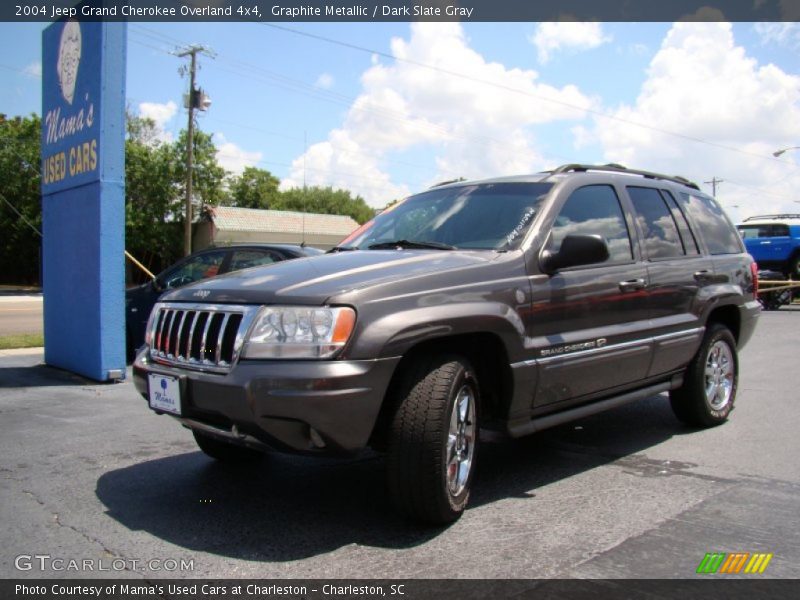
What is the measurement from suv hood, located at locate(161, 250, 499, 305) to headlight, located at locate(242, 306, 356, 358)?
55 mm

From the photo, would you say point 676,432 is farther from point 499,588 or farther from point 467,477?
point 499,588

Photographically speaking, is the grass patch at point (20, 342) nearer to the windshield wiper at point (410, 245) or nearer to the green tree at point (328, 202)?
the windshield wiper at point (410, 245)

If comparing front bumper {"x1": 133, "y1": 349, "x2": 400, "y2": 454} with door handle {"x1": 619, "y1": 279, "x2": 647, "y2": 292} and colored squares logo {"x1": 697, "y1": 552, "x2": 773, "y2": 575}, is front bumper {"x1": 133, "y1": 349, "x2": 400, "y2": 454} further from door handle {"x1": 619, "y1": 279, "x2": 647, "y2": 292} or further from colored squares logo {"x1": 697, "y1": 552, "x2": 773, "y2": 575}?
door handle {"x1": 619, "y1": 279, "x2": 647, "y2": 292}

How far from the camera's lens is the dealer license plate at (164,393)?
11.7 ft

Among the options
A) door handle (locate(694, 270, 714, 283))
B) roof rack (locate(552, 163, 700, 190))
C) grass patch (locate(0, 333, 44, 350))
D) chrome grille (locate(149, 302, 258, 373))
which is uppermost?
roof rack (locate(552, 163, 700, 190))

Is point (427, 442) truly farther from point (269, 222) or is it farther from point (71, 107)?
point (269, 222)

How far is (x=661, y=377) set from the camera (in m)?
5.18

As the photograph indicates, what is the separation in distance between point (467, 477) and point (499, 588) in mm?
830

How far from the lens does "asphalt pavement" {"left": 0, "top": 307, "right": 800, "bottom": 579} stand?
3186mm

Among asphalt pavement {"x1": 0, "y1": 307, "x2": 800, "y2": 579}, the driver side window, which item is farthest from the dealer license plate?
the driver side window

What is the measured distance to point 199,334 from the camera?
3.61 metres

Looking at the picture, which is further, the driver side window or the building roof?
the building roof

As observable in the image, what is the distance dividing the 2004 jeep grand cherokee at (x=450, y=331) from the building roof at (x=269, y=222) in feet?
131

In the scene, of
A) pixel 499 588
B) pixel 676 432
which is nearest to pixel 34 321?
pixel 676 432
